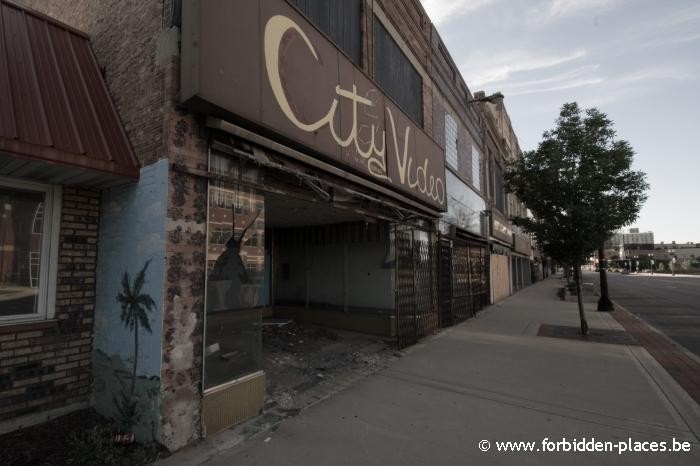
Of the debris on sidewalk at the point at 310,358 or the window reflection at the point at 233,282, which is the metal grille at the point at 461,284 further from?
the window reflection at the point at 233,282

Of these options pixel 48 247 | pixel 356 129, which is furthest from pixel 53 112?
pixel 356 129

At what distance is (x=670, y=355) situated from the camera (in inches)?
298

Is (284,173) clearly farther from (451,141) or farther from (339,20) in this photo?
(451,141)

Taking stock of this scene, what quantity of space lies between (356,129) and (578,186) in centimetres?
675

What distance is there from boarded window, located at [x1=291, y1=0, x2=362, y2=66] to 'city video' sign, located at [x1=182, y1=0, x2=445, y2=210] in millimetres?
1059

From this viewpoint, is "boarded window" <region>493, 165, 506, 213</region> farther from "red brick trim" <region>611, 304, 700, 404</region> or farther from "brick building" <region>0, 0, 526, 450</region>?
"brick building" <region>0, 0, 526, 450</region>

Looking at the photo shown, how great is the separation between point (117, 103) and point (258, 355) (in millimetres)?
3745

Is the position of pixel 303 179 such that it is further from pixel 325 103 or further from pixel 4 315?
pixel 4 315

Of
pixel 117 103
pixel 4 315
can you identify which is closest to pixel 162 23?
pixel 117 103

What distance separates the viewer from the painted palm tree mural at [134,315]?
374 centimetres

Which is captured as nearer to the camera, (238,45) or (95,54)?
(238,45)

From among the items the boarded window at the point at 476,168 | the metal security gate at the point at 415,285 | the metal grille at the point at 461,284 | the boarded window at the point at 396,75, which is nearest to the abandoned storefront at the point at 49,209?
the metal security gate at the point at 415,285

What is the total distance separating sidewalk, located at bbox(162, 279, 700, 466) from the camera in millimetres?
3578

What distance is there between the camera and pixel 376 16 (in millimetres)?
9039
